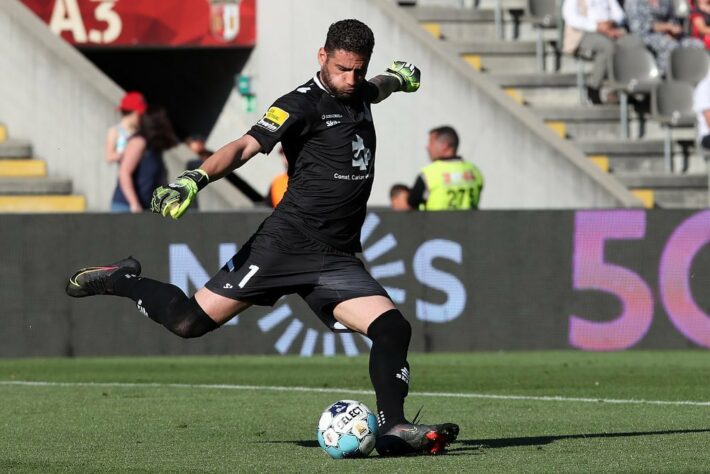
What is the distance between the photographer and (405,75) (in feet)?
29.7

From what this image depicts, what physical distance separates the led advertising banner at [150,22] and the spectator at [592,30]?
13.6ft

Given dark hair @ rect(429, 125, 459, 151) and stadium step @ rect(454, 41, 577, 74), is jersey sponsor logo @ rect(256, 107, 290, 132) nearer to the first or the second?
dark hair @ rect(429, 125, 459, 151)

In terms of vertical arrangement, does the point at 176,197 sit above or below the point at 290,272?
above

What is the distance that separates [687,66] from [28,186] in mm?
8457

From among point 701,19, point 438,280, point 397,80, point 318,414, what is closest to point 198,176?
point 397,80

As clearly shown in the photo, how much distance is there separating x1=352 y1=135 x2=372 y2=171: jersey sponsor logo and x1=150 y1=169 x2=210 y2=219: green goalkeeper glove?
0.96 metres

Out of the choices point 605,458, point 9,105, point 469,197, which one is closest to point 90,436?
point 605,458

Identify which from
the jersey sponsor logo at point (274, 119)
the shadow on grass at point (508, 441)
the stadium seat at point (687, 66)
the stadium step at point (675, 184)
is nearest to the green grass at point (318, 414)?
the shadow on grass at point (508, 441)

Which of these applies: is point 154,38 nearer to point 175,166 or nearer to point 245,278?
point 175,166

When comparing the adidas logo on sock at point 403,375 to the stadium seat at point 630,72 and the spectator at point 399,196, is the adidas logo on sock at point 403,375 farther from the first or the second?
the stadium seat at point 630,72

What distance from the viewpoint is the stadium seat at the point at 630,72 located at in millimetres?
20156

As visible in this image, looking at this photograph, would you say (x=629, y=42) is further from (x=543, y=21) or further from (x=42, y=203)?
(x=42, y=203)

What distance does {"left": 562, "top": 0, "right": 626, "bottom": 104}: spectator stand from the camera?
20.6 m

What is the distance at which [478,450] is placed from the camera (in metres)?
7.95
